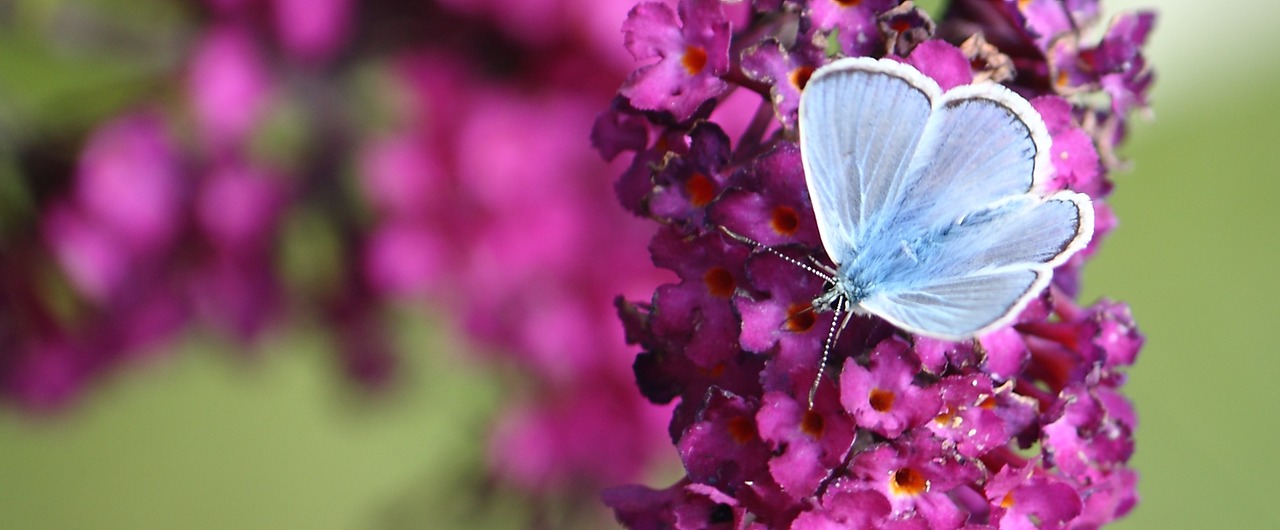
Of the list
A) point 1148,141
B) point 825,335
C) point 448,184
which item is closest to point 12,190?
point 448,184

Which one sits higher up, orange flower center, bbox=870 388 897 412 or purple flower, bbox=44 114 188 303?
purple flower, bbox=44 114 188 303

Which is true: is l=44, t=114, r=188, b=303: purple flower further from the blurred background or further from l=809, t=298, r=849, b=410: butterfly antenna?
l=809, t=298, r=849, b=410: butterfly antenna

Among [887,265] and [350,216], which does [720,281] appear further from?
[350,216]

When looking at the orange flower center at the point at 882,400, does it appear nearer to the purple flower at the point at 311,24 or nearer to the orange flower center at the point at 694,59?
the orange flower center at the point at 694,59

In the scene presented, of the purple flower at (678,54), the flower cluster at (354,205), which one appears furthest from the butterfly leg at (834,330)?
the flower cluster at (354,205)

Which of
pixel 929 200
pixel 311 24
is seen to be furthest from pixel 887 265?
pixel 311 24

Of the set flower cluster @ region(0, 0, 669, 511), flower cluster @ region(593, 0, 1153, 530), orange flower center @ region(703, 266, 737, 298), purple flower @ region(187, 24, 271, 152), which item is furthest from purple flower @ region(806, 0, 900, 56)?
purple flower @ region(187, 24, 271, 152)

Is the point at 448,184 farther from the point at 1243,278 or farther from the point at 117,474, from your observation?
the point at 1243,278
